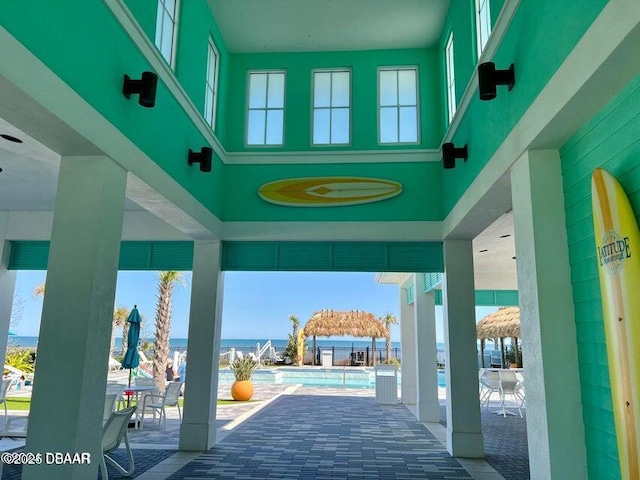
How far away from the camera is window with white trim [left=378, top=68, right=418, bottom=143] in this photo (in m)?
7.61

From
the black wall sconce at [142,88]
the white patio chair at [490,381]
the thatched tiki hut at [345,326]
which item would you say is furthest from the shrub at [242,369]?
the thatched tiki hut at [345,326]

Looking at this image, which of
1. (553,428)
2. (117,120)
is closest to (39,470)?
(117,120)

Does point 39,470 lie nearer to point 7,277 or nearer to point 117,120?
point 117,120

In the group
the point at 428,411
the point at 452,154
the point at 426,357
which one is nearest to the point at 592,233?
the point at 452,154

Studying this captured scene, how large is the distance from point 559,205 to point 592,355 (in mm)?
1129

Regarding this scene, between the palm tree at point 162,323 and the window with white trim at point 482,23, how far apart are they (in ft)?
34.0

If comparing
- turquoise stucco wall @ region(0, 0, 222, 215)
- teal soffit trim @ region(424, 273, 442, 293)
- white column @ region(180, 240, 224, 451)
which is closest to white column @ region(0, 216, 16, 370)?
white column @ region(180, 240, 224, 451)

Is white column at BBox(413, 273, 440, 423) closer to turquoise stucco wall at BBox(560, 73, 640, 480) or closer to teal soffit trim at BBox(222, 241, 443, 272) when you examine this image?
teal soffit trim at BBox(222, 241, 443, 272)

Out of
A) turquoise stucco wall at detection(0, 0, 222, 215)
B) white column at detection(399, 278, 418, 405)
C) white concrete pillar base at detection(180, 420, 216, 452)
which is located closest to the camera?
turquoise stucco wall at detection(0, 0, 222, 215)

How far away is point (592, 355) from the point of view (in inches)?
130

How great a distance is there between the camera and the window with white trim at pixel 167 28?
5.14 metres

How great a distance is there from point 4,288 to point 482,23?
8.41 meters

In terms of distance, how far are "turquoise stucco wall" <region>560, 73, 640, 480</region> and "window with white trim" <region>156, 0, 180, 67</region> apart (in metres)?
4.15

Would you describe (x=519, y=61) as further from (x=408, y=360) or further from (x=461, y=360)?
(x=408, y=360)
